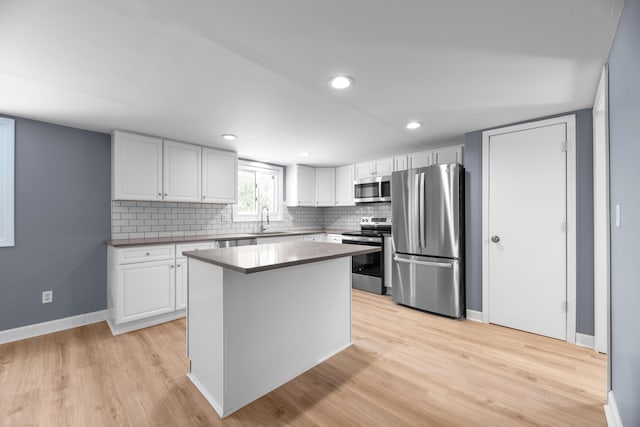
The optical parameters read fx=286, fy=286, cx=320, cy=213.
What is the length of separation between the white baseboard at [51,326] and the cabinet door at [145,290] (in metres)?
0.62

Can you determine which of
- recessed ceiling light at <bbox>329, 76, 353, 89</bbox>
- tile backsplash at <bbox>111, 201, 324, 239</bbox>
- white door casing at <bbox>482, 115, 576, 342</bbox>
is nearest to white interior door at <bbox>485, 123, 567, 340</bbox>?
white door casing at <bbox>482, 115, 576, 342</bbox>

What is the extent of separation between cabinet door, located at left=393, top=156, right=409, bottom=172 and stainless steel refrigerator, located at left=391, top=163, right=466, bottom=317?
0.55 m

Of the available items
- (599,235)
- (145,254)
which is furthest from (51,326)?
(599,235)

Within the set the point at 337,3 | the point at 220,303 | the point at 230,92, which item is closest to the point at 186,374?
the point at 220,303

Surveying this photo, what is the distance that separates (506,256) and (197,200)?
3795 mm

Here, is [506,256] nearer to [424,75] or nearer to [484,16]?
[424,75]

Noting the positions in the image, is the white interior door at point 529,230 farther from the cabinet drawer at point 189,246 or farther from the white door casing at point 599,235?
the cabinet drawer at point 189,246

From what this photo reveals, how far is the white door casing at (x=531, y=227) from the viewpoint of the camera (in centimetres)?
272

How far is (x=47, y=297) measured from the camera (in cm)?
300

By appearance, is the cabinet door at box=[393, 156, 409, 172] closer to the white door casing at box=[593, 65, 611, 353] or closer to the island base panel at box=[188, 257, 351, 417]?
the white door casing at box=[593, 65, 611, 353]

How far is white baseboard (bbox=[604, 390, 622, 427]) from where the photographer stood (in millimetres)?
1527

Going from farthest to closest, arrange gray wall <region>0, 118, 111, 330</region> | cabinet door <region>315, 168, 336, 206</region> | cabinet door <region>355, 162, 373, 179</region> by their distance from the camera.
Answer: cabinet door <region>315, 168, 336, 206</region> → cabinet door <region>355, 162, 373, 179</region> → gray wall <region>0, 118, 111, 330</region>

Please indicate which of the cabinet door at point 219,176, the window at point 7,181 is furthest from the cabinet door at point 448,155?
the window at point 7,181

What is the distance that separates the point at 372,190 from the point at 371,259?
1.13 m
